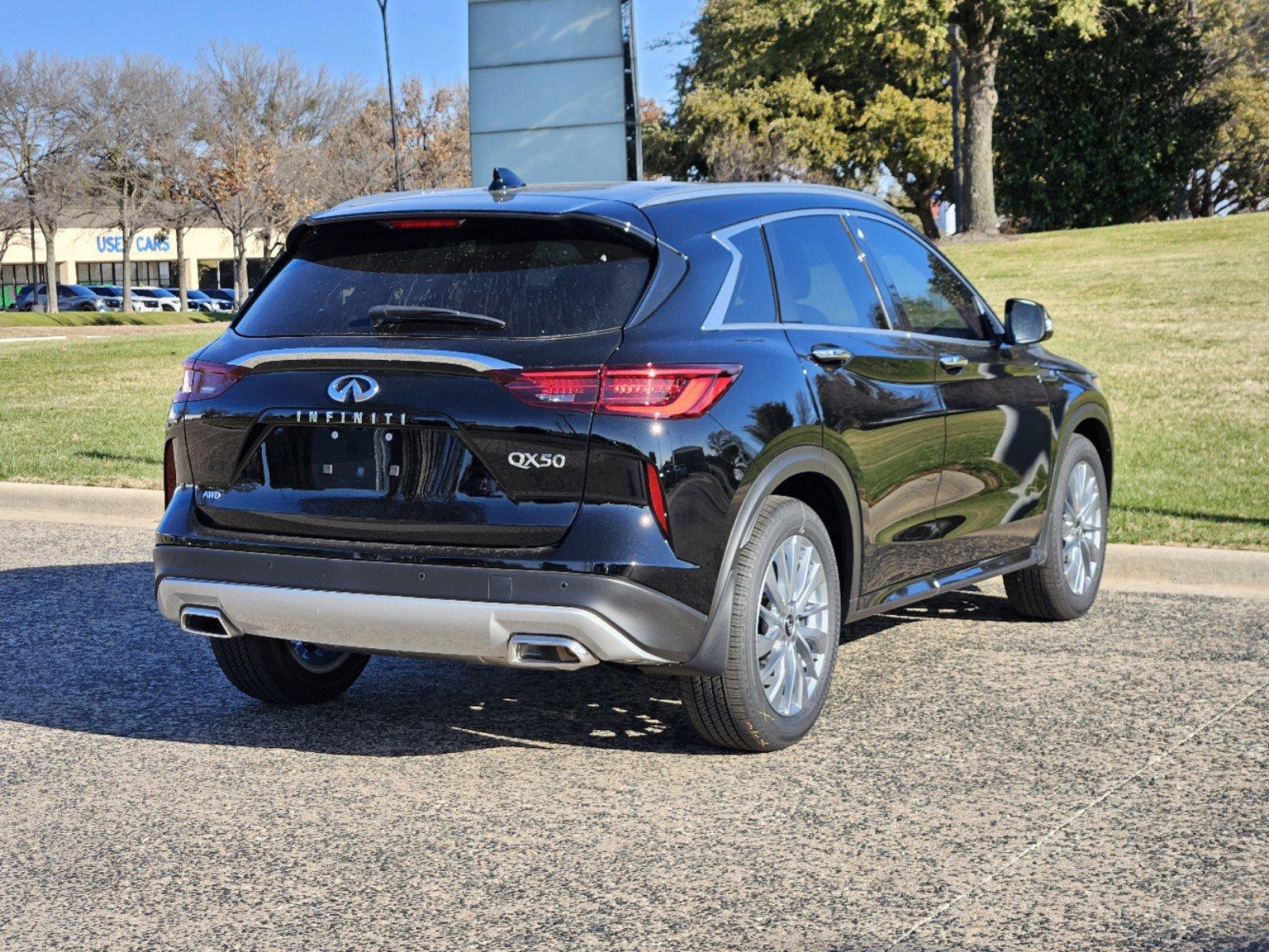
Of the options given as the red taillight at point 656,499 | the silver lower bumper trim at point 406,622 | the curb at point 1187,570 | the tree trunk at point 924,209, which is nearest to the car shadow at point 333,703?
the silver lower bumper trim at point 406,622

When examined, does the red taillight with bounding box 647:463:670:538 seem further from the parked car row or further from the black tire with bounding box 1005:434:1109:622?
the parked car row

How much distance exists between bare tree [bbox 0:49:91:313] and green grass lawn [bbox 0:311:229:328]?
461cm

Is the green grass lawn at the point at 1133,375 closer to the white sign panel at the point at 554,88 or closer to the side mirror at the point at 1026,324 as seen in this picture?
the side mirror at the point at 1026,324

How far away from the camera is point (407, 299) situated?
484 cm

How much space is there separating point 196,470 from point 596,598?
1467mm

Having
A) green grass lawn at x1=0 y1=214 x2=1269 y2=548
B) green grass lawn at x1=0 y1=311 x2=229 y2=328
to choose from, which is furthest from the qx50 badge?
green grass lawn at x1=0 y1=311 x2=229 y2=328

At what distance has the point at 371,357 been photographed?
467cm

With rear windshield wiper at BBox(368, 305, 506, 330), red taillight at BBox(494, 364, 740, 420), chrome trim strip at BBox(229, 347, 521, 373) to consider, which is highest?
rear windshield wiper at BBox(368, 305, 506, 330)

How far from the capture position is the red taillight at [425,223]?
4.89 meters

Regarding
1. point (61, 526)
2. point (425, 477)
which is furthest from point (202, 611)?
point (61, 526)

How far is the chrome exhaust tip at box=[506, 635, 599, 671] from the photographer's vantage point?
14.6ft

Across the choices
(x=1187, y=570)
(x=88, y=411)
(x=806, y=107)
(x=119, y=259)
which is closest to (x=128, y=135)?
(x=806, y=107)

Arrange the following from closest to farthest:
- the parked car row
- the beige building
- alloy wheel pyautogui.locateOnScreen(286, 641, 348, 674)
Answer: alloy wheel pyautogui.locateOnScreen(286, 641, 348, 674) < the parked car row < the beige building

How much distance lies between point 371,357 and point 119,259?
9363cm
